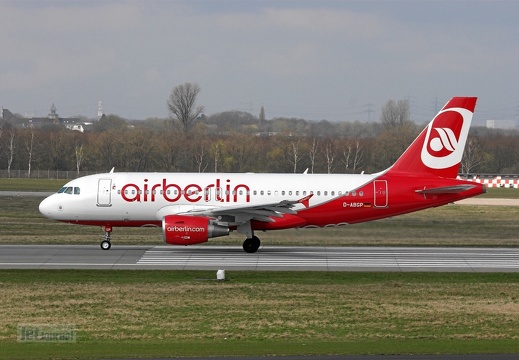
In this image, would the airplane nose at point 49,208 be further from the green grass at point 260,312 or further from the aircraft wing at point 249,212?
the green grass at point 260,312

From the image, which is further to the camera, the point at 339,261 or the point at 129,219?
the point at 129,219

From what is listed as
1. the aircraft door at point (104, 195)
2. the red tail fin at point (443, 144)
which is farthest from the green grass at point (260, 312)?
the red tail fin at point (443, 144)

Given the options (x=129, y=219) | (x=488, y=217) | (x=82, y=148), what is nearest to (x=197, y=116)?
(x=82, y=148)

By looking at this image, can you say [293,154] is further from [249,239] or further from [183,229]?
[183,229]

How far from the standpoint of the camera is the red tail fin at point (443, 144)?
40.1 metres

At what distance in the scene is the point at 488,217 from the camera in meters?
57.4

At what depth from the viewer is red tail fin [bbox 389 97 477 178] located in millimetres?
40125

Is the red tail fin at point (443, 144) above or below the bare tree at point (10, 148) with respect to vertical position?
below

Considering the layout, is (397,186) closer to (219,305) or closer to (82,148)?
(219,305)

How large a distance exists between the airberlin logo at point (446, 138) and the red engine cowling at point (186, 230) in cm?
1000

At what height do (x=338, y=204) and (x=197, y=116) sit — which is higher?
(x=197, y=116)

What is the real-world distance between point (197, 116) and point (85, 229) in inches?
4490

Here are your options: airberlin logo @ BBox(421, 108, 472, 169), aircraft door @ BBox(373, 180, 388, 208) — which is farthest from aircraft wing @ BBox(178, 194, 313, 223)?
airberlin logo @ BBox(421, 108, 472, 169)

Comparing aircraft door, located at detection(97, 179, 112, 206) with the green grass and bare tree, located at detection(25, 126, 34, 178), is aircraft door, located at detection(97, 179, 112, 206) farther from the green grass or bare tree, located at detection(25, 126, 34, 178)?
bare tree, located at detection(25, 126, 34, 178)
